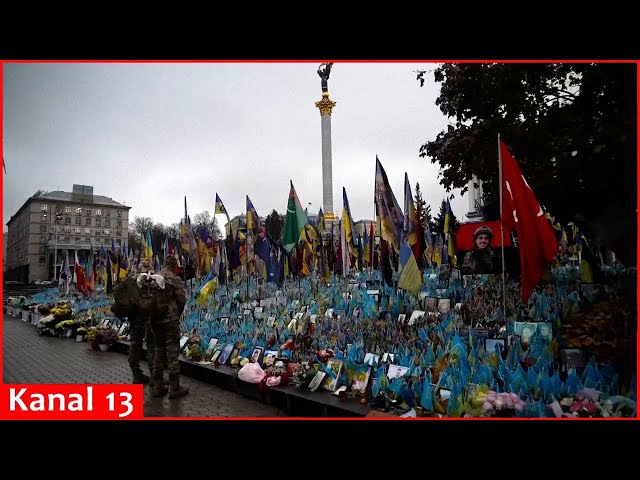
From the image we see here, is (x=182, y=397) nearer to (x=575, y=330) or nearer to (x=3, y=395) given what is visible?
(x=3, y=395)

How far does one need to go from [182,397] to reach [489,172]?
19.2 ft

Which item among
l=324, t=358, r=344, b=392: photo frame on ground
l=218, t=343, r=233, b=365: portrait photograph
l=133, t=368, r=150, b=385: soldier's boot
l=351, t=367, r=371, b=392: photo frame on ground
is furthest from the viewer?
l=218, t=343, r=233, b=365: portrait photograph

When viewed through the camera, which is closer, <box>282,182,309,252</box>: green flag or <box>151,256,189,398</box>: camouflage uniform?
<box>151,256,189,398</box>: camouflage uniform

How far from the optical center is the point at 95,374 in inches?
284

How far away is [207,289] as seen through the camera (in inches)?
346

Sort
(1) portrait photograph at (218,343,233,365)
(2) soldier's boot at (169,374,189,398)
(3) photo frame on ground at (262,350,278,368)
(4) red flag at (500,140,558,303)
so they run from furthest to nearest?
(1) portrait photograph at (218,343,233,365) < (3) photo frame on ground at (262,350,278,368) < (2) soldier's boot at (169,374,189,398) < (4) red flag at (500,140,558,303)

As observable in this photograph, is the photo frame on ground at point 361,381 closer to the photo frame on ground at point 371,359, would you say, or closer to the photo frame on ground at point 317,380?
the photo frame on ground at point 371,359

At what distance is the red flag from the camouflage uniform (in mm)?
4220

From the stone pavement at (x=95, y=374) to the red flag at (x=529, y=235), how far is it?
127 inches

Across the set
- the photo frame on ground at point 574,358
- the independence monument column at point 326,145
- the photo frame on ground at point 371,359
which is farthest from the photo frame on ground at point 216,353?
the independence monument column at point 326,145

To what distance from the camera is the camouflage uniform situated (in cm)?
570

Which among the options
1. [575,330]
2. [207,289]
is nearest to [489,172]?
[575,330]

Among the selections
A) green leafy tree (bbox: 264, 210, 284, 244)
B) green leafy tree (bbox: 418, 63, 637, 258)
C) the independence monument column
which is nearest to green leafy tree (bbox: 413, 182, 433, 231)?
green leafy tree (bbox: 418, 63, 637, 258)

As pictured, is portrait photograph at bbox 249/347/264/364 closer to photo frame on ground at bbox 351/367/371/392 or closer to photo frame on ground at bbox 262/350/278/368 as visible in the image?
photo frame on ground at bbox 262/350/278/368
